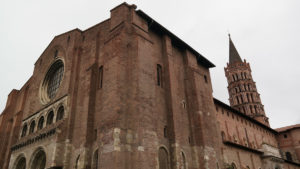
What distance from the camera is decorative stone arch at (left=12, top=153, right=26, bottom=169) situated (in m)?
19.7

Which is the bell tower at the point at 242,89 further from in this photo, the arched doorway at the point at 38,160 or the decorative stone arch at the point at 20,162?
the decorative stone arch at the point at 20,162

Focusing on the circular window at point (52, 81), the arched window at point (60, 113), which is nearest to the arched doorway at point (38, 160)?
the arched window at point (60, 113)

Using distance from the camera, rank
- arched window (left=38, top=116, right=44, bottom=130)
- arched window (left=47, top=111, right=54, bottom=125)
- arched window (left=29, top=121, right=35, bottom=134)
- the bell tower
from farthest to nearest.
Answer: the bell tower, arched window (left=29, top=121, right=35, bottom=134), arched window (left=38, top=116, right=44, bottom=130), arched window (left=47, top=111, right=54, bottom=125)

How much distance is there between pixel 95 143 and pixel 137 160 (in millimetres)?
3786

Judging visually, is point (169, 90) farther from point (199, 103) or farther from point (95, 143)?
point (95, 143)

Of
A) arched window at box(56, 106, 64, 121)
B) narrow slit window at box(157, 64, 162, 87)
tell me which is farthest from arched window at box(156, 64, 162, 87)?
arched window at box(56, 106, 64, 121)

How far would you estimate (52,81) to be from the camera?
2281 cm

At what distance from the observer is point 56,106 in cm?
1908

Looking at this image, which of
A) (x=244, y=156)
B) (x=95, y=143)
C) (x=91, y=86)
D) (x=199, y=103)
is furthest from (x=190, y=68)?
(x=244, y=156)

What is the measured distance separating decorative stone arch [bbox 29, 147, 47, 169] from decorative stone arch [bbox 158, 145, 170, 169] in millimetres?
8965

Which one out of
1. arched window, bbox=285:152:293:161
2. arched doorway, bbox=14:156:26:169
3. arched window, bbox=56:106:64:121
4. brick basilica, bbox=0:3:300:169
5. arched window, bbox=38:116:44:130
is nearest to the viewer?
brick basilica, bbox=0:3:300:169

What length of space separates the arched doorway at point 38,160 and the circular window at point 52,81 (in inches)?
199

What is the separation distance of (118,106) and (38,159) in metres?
9.46

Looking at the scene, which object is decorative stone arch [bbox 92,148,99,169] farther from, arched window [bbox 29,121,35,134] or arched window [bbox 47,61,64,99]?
arched window [bbox 29,121,35,134]
